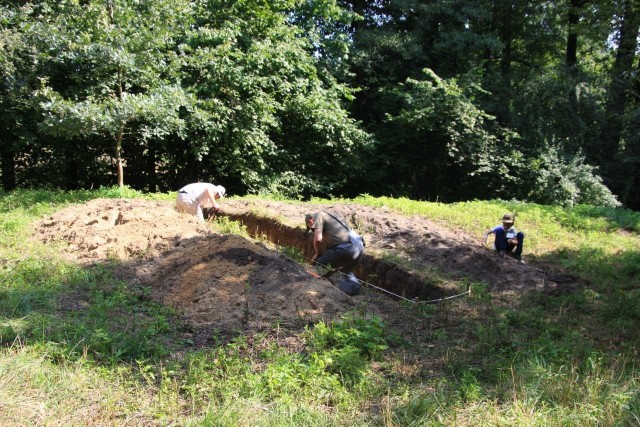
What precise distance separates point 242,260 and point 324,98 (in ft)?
41.5

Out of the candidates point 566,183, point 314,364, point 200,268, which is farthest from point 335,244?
point 566,183

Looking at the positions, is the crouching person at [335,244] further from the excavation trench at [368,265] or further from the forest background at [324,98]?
the forest background at [324,98]

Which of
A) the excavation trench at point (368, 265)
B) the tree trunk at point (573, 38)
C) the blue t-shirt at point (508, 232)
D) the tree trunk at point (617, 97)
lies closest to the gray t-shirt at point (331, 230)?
the excavation trench at point (368, 265)

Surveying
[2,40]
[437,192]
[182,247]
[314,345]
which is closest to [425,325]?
[314,345]

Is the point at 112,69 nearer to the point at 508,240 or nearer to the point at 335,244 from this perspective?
the point at 335,244

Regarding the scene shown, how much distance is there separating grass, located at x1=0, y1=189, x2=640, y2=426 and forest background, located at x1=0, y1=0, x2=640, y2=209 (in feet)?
25.1

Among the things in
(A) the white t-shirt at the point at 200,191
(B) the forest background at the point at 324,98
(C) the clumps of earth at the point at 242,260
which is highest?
(B) the forest background at the point at 324,98

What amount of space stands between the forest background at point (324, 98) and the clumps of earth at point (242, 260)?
3.79 meters

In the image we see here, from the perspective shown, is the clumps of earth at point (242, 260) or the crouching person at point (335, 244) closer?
the clumps of earth at point (242, 260)

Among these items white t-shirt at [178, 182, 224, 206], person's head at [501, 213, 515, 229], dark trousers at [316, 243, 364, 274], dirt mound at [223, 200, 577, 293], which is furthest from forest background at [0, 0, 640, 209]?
dark trousers at [316, 243, 364, 274]

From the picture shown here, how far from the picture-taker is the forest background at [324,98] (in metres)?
12.9

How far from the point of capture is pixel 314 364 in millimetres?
4426

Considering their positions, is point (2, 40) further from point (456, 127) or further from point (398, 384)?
point (456, 127)

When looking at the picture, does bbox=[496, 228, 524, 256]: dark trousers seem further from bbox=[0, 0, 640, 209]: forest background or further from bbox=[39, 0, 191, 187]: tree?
bbox=[39, 0, 191, 187]: tree
